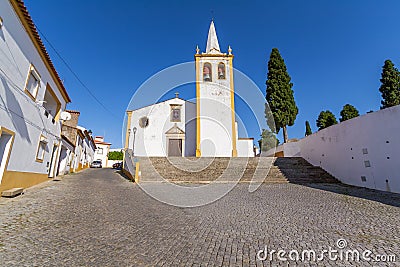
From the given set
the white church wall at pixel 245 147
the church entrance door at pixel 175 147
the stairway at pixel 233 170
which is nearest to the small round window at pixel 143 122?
the church entrance door at pixel 175 147

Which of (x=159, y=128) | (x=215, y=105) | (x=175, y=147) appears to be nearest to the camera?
(x=215, y=105)

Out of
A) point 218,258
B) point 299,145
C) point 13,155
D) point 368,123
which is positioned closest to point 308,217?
point 218,258

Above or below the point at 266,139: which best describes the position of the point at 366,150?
below

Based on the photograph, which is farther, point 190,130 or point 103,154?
point 103,154

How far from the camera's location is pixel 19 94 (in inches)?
220

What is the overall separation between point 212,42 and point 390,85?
1597cm

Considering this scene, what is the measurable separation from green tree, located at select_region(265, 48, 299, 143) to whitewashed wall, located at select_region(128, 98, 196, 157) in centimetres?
700

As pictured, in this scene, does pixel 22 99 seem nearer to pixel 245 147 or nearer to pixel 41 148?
pixel 41 148

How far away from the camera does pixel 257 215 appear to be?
4.15 metres

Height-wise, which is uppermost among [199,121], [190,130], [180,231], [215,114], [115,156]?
[215,114]

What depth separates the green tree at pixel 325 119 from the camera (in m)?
23.1

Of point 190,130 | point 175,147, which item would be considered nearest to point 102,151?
point 175,147

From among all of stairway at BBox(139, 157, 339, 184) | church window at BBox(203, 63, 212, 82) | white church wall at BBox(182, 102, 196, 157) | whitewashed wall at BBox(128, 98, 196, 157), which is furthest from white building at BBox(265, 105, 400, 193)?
whitewashed wall at BBox(128, 98, 196, 157)

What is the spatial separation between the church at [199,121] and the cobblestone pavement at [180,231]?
11590 millimetres
